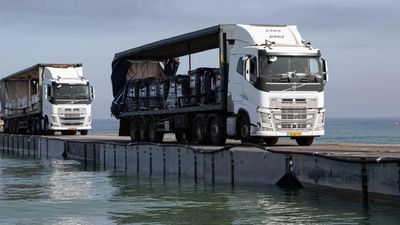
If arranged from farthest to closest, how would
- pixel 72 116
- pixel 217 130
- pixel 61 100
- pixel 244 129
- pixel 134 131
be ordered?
pixel 72 116 < pixel 61 100 < pixel 134 131 < pixel 217 130 < pixel 244 129

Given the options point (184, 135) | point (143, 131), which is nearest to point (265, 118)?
point (184, 135)

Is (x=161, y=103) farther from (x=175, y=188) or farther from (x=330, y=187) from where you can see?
(x=330, y=187)

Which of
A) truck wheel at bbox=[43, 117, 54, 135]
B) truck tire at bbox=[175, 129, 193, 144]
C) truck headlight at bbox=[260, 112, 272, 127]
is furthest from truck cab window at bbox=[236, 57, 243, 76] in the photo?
truck wheel at bbox=[43, 117, 54, 135]

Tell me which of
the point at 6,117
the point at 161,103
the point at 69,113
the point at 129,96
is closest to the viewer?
the point at 161,103

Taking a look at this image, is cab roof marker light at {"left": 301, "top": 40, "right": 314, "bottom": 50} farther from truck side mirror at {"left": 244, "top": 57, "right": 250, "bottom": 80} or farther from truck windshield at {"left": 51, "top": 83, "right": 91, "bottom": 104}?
truck windshield at {"left": 51, "top": 83, "right": 91, "bottom": 104}

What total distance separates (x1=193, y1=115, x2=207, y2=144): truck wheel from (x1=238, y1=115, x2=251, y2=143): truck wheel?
1981 mm

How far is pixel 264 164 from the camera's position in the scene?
20.0m

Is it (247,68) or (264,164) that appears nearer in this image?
(264,164)

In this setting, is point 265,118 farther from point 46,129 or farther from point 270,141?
point 46,129

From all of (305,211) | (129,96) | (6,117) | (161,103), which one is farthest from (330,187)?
(6,117)

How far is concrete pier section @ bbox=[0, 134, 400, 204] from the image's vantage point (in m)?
16.2

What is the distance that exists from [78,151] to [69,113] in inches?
309

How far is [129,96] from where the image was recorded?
109 feet

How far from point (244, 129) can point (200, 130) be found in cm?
280
